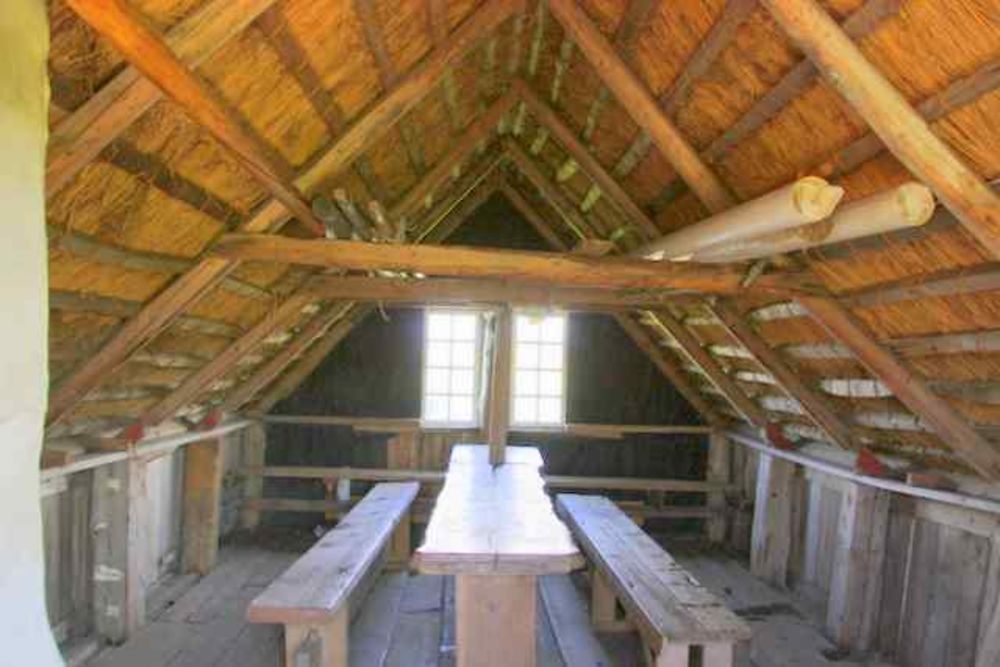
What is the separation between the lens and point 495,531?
11.4 ft

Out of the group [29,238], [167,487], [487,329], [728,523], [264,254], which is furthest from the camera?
[728,523]

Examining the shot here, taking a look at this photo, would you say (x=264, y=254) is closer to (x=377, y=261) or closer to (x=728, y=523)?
(x=377, y=261)

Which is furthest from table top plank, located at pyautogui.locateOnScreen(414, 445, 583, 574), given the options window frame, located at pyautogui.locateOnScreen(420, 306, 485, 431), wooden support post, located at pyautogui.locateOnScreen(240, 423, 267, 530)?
wooden support post, located at pyautogui.locateOnScreen(240, 423, 267, 530)

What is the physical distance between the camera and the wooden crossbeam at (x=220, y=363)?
4691mm

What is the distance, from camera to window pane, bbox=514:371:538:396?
299 inches

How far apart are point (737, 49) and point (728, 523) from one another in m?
5.89

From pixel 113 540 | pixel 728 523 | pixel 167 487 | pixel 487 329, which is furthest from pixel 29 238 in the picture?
pixel 728 523

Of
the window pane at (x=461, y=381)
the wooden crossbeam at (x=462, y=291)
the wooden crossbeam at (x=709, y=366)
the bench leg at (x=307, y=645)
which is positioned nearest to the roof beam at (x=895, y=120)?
the wooden crossbeam at (x=462, y=291)

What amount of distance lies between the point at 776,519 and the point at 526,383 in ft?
9.27

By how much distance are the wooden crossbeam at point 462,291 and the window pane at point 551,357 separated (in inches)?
82.2

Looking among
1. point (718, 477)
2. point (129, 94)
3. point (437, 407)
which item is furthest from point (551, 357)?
point (129, 94)

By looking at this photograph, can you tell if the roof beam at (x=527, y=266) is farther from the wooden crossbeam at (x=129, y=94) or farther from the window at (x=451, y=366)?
the window at (x=451, y=366)

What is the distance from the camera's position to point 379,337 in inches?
291

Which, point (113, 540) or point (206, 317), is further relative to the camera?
point (113, 540)
